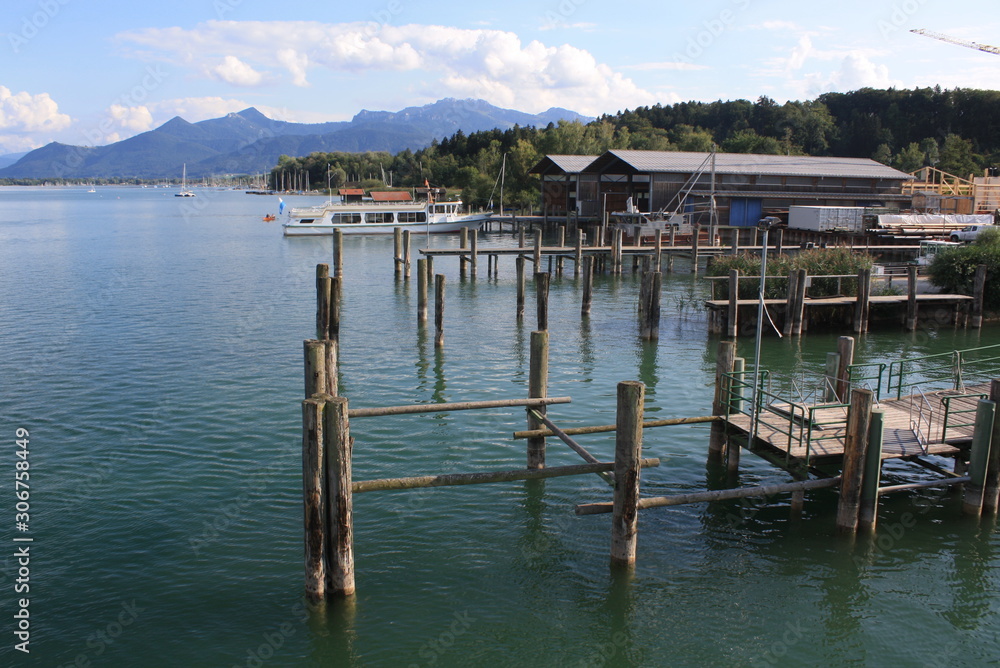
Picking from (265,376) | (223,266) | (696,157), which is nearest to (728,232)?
(696,157)

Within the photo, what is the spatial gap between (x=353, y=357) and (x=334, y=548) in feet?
48.3

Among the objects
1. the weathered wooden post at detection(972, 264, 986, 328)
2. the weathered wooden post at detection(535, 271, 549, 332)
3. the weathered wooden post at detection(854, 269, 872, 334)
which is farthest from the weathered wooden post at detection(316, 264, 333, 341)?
the weathered wooden post at detection(972, 264, 986, 328)

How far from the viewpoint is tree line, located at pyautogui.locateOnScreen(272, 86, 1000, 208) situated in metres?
93.2

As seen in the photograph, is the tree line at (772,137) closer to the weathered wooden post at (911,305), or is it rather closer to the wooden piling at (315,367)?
the weathered wooden post at (911,305)

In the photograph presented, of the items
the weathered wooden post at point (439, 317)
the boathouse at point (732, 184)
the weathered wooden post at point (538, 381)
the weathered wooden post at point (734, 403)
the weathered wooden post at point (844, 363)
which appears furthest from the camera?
the boathouse at point (732, 184)

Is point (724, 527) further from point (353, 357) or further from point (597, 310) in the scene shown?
point (597, 310)

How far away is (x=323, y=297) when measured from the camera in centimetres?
2139

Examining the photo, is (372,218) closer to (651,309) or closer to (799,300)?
(651,309)

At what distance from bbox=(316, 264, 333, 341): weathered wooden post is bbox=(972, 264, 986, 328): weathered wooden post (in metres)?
22.6

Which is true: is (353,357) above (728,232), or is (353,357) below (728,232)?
below

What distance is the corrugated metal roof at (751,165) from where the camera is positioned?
2317 inches

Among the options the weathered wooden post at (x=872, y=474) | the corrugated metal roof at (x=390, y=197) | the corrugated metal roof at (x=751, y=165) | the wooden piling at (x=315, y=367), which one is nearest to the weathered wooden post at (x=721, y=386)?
the weathered wooden post at (x=872, y=474)

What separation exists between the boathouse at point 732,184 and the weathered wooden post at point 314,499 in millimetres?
49434

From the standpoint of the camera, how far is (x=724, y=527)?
12.5 meters
